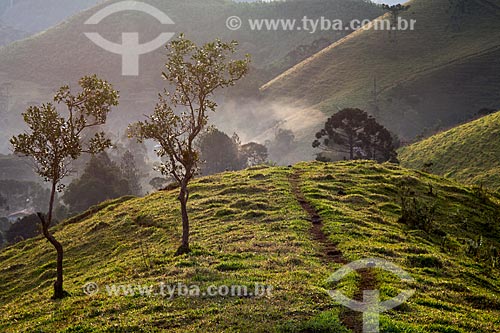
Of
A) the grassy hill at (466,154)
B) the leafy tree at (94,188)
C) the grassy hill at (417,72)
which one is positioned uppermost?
the grassy hill at (417,72)

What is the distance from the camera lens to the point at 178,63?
89.9ft

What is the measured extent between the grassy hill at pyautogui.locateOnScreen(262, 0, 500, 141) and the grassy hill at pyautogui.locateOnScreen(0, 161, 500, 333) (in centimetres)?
10574

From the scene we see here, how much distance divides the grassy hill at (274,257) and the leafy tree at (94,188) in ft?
112

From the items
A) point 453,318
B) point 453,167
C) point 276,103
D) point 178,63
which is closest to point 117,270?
point 178,63

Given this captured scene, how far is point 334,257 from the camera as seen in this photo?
2333 cm

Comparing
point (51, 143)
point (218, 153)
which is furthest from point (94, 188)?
point (51, 143)

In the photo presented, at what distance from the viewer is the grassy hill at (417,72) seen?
14838 cm

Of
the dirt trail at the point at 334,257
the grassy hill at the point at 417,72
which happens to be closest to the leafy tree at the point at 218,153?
the grassy hill at the point at 417,72

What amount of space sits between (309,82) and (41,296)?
555ft

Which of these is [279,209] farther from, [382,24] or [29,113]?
[382,24]

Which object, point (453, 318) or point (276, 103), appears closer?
point (453, 318)

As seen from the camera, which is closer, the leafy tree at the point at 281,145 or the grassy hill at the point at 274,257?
the grassy hill at the point at 274,257

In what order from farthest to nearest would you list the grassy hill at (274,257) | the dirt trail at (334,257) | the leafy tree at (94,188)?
the leafy tree at (94,188), the grassy hill at (274,257), the dirt trail at (334,257)

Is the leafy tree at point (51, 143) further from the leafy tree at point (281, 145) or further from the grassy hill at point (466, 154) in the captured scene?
Answer: the leafy tree at point (281, 145)
